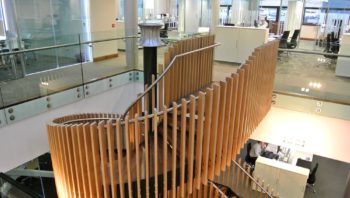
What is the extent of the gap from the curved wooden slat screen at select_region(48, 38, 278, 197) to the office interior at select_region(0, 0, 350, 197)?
4.58ft

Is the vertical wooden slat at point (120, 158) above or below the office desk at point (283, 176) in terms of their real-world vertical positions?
above

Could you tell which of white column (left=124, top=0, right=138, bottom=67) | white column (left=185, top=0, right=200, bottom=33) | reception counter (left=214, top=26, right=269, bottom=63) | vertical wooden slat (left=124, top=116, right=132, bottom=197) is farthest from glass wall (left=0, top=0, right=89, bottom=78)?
white column (left=185, top=0, right=200, bottom=33)

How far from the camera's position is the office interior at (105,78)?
17.6ft

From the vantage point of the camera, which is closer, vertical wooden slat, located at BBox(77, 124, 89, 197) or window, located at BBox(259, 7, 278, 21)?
vertical wooden slat, located at BBox(77, 124, 89, 197)

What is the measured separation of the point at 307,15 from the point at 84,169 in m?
14.3

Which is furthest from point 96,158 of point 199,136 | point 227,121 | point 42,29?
point 42,29

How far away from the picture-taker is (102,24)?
8.98 meters

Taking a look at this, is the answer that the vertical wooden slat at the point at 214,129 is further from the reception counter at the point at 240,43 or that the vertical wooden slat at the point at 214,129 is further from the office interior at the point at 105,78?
the reception counter at the point at 240,43

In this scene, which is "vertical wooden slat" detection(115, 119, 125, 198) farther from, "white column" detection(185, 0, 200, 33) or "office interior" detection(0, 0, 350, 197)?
"white column" detection(185, 0, 200, 33)

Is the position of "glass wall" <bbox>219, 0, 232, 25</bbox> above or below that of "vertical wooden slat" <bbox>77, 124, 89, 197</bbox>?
above

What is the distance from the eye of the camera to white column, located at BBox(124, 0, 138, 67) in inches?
294

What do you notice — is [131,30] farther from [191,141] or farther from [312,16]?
[312,16]

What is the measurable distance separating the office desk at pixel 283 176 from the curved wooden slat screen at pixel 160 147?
407 cm

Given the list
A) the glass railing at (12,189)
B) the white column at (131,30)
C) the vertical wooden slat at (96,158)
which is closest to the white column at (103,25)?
the white column at (131,30)
